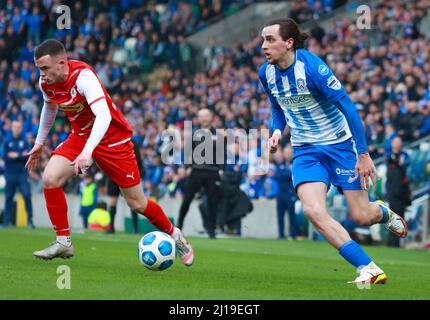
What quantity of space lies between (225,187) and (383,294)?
12508mm

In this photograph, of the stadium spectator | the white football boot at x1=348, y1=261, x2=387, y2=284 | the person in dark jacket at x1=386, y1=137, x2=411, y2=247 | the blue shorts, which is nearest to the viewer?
the white football boot at x1=348, y1=261, x2=387, y2=284

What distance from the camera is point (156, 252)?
957 cm

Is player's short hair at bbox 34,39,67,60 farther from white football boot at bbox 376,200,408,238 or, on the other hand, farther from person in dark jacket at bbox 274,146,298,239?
person in dark jacket at bbox 274,146,298,239

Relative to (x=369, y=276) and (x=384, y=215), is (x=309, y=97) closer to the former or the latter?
(x=384, y=215)

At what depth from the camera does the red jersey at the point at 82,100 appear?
9680 mm

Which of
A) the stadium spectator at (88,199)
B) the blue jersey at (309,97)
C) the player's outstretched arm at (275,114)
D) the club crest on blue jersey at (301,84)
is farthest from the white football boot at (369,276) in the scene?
the stadium spectator at (88,199)

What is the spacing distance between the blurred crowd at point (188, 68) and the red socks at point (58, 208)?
9946mm

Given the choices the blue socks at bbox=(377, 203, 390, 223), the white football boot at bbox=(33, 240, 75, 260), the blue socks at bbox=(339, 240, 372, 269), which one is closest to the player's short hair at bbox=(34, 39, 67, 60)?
the white football boot at bbox=(33, 240, 75, 260)

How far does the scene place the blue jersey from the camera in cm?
905

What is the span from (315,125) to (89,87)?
224 centimetres

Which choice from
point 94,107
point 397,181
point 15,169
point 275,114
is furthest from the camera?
point 15,169

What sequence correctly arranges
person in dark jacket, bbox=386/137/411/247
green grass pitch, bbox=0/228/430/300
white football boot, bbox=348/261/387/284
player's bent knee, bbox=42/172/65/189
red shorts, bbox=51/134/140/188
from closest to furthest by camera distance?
green grass pitch, bbox=0/228/430/300 < white football boot, bbox=348/261/387/284 < player's bent knee, bbox=42/172/65/189 < red shorts, bbox=51/134/140/188 < person in dark jacket, bbox=386/137/411/247

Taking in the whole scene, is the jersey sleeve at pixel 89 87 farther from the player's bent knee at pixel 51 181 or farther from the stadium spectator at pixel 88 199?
the stadium spectator at pixel 88 199

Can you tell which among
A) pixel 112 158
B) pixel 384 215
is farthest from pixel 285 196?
pixel 112 158
